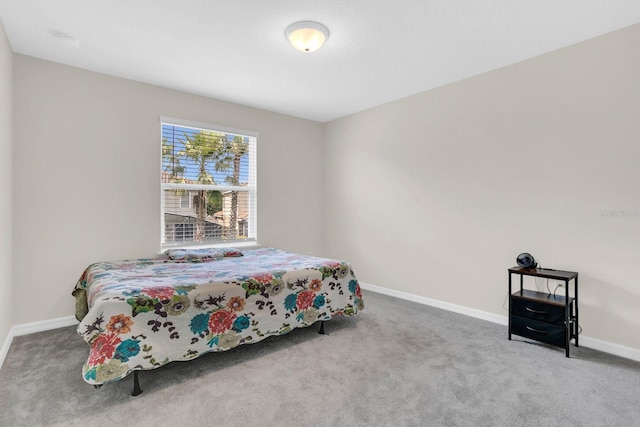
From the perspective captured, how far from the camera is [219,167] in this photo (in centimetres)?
408

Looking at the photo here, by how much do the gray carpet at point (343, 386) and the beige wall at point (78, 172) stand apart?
0.66 metres

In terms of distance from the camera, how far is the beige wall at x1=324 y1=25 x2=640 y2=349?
250 centimetres

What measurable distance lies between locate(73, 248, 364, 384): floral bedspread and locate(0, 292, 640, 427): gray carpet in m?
0.19

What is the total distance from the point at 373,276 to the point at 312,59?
9.19 ft

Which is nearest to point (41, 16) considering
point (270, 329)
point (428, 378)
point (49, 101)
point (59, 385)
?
point (49, 101)

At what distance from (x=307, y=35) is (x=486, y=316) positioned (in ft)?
9.97

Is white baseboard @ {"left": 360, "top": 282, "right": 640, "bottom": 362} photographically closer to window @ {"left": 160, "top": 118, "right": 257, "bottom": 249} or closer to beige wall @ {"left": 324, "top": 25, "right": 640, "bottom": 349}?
beige wall @ {"left": 324, "top": 25, "right": 640, "bottom": 349}

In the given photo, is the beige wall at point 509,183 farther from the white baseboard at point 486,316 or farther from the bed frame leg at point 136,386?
the bed frame leg at point 136,386

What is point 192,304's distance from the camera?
2195 mm

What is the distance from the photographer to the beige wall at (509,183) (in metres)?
2.50

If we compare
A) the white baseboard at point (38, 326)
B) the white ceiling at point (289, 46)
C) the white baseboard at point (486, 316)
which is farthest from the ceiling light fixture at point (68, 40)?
the white baseboard at point (486, 316)

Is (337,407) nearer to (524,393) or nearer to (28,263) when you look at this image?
(524,393)

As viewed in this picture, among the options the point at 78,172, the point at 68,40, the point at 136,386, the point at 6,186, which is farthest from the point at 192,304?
the point at 68,40

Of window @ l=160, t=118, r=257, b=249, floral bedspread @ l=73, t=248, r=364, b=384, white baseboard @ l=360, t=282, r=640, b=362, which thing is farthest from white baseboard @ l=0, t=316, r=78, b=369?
white baseboard @ l=360, t=282, r=640, b=362
